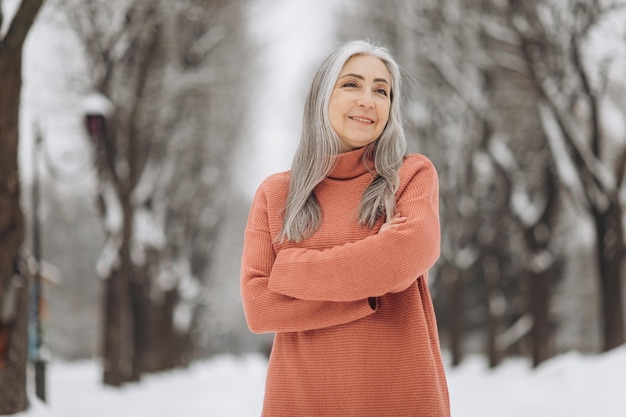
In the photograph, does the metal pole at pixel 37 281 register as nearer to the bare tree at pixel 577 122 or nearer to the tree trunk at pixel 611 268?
the bare tree at pixel 577 122

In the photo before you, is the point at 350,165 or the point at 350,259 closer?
the point at 350,259

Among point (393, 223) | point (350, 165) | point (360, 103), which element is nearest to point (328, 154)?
point (350, 165)

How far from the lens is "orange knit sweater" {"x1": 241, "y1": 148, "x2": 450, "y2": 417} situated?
8.12 feet

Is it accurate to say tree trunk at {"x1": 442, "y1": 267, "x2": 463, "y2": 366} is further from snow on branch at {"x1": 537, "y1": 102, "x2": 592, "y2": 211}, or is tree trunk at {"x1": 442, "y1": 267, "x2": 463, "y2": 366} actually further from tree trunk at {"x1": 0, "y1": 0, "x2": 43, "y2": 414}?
tree trunk at {"x1": 0, "y1": 0, "x2": 43, "y2": 414}

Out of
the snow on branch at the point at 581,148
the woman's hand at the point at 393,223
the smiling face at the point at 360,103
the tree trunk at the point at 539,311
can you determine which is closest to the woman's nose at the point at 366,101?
the smiling face at the point at 360,103

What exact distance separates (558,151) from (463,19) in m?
4.75

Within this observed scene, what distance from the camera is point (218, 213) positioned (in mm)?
30578

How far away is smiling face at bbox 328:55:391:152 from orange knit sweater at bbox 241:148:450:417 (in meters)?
0.10

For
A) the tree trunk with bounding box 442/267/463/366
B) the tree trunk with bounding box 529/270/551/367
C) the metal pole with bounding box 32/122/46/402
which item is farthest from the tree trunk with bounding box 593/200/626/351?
the tree trunk with bounding box 442/267/463/366

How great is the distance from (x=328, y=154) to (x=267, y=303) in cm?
53

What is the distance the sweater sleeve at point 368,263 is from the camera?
2.46 m

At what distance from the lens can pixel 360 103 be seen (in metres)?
2.70

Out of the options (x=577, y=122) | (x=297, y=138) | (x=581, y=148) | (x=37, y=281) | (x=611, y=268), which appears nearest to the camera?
(x=297, y=138)

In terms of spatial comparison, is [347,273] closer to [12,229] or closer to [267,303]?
[267,303]
